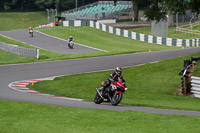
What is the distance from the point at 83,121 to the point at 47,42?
1727 inches

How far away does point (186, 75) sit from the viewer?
21.9 metres

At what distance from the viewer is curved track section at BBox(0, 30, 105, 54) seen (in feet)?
158

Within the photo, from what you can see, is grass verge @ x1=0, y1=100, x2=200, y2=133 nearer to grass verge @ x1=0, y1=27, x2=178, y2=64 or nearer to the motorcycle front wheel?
the motorcycle front wheel

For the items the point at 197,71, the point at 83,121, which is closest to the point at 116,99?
the point at 83,121

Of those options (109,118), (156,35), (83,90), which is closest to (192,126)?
(109,118)

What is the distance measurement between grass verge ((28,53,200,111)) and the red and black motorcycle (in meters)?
0.96

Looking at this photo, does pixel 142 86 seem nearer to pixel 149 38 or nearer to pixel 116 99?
pixel 116 99

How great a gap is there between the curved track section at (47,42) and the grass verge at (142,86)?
19.3 m

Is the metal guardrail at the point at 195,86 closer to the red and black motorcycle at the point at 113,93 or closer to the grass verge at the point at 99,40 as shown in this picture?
the red and black motorcycle at the point at 113,93

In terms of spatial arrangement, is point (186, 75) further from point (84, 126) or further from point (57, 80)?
point (84, 126)

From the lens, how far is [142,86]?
2342cm

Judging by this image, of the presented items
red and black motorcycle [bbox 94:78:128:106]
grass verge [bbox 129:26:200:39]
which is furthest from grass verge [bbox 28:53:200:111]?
grass verge [bbox 129:26:200:39]

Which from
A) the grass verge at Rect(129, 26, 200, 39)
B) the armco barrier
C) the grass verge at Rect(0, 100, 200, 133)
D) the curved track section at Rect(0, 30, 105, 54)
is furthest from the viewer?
the grass verge at Rect(129, 26, 200, 39)

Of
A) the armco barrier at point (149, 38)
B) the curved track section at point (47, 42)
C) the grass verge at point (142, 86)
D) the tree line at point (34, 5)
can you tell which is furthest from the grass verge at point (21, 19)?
the grass verge at point (142, 86)
